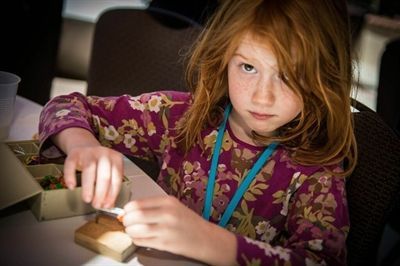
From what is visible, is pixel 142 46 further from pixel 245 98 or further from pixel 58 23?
pixel 58 23

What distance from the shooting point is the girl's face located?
99 cm

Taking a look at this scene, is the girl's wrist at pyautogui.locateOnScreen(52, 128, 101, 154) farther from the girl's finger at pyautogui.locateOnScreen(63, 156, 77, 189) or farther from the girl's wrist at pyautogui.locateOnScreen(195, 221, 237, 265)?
the girl's wrist at pyautogui.locateOnScreen(195, 221, 237, 265)

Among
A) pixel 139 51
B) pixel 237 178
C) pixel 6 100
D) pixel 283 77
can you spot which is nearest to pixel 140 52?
pixel 139 51

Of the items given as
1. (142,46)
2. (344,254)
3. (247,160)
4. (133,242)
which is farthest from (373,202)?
(142,46)

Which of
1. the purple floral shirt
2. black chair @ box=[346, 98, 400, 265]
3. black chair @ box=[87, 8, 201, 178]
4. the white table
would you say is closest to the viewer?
the white table

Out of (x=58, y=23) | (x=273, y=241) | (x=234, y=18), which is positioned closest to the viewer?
(x=234, y=18)

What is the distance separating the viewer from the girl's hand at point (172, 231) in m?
0.80

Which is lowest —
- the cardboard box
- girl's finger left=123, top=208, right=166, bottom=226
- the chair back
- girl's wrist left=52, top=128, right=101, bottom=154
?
the cardboard box

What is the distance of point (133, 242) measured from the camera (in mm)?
822

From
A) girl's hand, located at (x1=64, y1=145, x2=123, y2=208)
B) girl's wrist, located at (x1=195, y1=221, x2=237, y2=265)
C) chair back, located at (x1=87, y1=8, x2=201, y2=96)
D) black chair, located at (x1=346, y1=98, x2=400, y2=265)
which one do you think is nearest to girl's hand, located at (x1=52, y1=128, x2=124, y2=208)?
girl's hand, located at (x1=64, y1=145, x2=123, y2=208)

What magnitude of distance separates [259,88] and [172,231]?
14.5 inches

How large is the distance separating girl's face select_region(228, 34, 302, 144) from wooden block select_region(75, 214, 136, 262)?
0.38 metres

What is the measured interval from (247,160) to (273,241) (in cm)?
21

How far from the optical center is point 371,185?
1.08 metres
